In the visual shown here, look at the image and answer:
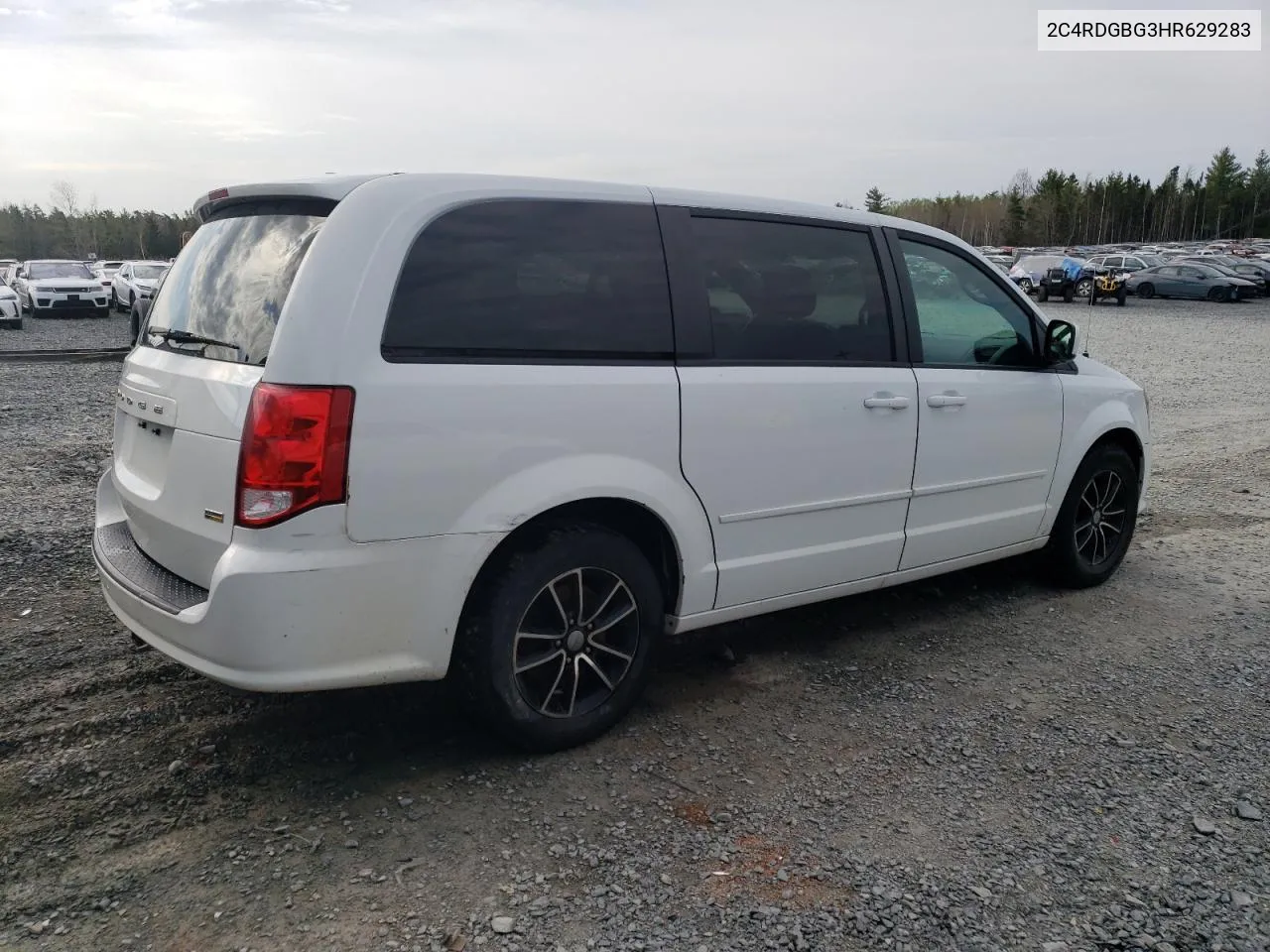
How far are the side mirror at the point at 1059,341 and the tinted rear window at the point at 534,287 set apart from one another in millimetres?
2381

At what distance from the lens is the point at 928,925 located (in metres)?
2.66

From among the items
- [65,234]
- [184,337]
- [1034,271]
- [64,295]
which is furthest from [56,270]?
[65,234]

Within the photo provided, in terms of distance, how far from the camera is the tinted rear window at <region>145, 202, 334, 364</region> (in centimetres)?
307

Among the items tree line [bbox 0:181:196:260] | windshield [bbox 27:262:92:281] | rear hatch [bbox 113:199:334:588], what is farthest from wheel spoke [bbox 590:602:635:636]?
tree line [bbox 0:181:196:260]

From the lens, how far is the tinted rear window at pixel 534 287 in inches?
122

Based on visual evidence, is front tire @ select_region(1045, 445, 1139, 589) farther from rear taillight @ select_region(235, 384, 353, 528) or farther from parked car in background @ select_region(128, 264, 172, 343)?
parked car in background @ select_region(128, 264, 172, 343)

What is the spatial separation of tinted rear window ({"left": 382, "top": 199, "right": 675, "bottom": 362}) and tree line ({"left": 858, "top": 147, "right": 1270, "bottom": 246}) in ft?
389

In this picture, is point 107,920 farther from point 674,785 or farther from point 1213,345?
point 1213,345

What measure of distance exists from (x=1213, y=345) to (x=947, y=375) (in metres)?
20.8

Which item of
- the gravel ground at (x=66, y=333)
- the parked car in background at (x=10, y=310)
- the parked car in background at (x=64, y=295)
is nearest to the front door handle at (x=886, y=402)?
the gravel ground at (x=66, y=333)

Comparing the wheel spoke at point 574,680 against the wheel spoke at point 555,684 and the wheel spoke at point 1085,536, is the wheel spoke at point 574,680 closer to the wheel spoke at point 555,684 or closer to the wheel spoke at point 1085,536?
the wheel spoke at point 555,684

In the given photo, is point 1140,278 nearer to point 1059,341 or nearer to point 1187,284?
point 1187,284

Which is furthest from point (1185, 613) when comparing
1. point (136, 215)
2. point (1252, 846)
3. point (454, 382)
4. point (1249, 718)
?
point (136, 215)

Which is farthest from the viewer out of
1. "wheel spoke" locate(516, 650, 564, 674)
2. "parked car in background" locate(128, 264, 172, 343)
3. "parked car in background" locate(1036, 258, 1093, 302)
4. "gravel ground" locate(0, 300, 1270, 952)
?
"parked car in background" locate(1036, 258, 1093, 302)
